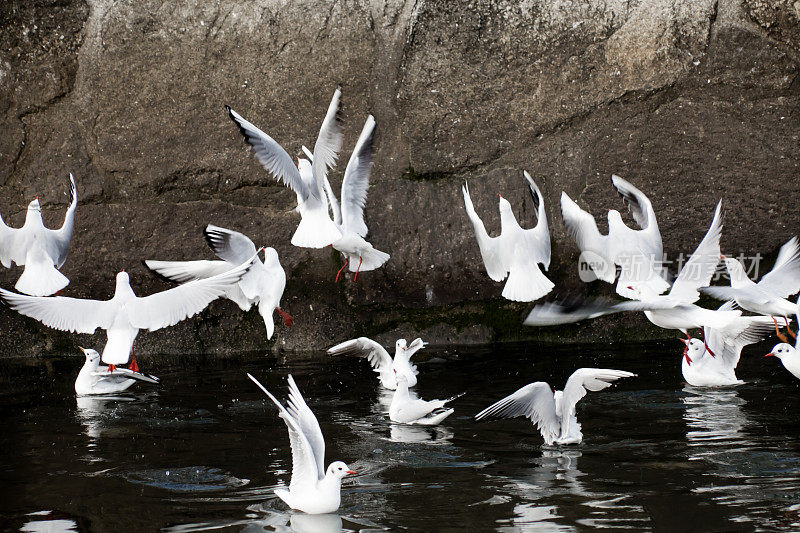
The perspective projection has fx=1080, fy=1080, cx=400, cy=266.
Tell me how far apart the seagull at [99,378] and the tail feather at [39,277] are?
3.40 feet

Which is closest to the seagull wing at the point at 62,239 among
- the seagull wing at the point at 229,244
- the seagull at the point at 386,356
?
the seagull wing at the point at 229,244

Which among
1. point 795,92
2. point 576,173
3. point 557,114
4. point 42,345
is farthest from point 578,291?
point 42,345

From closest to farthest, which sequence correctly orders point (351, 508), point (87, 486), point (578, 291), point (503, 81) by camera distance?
1. point (351, 508)
2. point (87, 486)
3. point (578, 291)
4. point (503, 81)

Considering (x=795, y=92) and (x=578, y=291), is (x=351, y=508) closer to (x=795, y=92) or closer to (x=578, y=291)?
(x=578, y=291)

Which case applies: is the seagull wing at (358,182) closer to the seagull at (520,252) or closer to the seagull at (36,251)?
the seagull at (520,252)

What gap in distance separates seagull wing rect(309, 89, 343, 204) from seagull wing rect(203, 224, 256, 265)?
650mm

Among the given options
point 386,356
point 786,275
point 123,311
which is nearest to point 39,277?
point 123,311

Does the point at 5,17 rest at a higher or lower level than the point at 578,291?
higher

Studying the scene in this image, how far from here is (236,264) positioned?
7.99m

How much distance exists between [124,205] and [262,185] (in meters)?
1.17

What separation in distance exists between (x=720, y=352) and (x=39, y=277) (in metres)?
4.95

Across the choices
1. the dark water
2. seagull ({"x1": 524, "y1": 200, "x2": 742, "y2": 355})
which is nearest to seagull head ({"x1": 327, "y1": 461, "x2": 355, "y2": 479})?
the dark water

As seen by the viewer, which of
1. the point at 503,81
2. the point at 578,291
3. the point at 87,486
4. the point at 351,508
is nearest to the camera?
the point at 351,508

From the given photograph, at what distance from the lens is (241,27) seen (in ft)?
30.9
